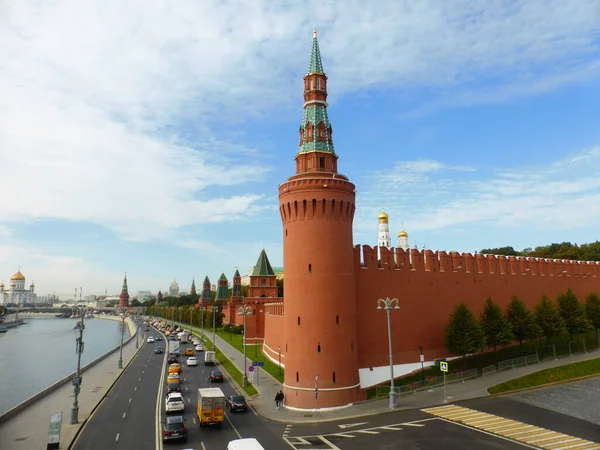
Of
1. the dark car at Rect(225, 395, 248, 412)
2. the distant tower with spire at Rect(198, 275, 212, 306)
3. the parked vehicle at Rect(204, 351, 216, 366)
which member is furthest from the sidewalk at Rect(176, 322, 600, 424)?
the distant tower with spire at Rect(198, 275, 212, 306)

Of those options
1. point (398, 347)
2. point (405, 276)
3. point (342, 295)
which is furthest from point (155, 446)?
point (405, 276)

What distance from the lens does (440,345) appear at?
149 feet

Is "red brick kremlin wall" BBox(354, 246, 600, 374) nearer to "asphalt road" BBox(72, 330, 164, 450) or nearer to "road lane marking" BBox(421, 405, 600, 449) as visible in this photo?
"road lane marking" BBox(421, 405, 600, 449)

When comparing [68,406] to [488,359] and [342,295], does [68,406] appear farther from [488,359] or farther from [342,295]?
[488,359]

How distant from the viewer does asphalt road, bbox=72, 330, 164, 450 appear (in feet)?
81.6

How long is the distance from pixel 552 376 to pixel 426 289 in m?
13.9

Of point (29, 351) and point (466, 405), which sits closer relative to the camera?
point (466, 405)

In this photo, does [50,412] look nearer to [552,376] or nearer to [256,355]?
[256,355]

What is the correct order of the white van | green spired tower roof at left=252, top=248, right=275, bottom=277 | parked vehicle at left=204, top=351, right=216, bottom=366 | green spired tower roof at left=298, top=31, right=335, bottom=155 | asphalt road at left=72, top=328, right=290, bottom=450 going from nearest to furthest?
the white van → asphalt road at left=72, top=328, right=290, bottom=450 → green spired tower roof at left=298, top=31, right=335, bottom=155 → parked vehicle at left=204, top=351, right=216, bottom=366 → green spired tower roof at left=252, top=248, right=275, bottom=277

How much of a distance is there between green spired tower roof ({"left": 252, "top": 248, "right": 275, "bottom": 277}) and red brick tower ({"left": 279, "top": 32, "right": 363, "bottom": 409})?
47.9 meters

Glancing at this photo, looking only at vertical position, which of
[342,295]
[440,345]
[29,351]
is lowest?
[29,351]

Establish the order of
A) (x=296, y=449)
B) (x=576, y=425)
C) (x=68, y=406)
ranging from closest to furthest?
1. (x=296, y=449)
2. (x=576, y=425)
3. (x=68, y=406)

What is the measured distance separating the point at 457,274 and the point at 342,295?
19953 mm

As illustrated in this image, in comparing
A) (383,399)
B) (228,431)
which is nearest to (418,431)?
(383,399)
